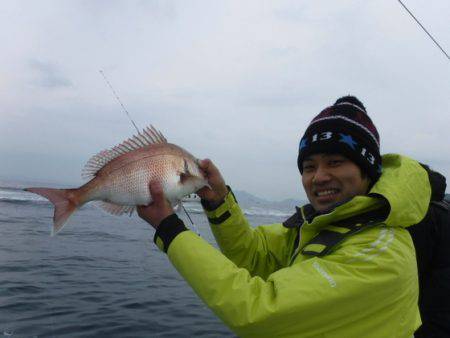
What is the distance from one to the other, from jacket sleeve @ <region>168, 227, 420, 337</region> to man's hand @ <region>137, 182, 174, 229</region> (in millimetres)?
454

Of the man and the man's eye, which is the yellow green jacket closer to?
the man

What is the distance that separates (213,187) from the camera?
3381mm

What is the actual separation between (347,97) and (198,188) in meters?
1.44

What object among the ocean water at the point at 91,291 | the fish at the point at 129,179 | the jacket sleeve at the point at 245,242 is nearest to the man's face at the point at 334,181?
the jacket sleeve at the point at 245,242

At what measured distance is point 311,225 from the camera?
2.65 meters

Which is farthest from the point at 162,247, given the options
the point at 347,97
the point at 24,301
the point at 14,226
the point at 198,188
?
the point at 14,226

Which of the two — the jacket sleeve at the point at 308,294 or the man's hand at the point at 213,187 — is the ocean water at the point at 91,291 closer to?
the man's hand at the point at 213,187

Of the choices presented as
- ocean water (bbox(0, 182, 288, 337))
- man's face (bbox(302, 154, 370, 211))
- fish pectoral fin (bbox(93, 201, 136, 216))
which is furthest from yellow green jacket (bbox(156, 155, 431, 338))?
ocean water (bbox(0, 182, 288, 337))

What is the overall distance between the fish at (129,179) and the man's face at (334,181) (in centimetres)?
91

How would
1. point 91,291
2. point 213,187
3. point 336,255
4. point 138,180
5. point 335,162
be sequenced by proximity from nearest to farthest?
point 336,255, point 138,180, point 335,162, point 213,187, point 91,291

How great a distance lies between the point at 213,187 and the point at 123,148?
0.81 m

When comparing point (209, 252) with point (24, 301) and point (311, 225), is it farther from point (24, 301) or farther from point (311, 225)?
point (24, 301)

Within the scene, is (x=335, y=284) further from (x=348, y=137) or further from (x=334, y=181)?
(x=348, y=137)

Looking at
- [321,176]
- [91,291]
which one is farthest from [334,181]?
[91,291]
